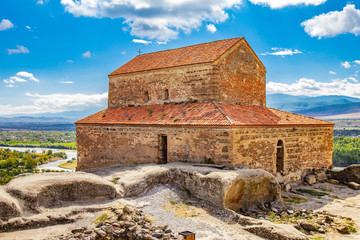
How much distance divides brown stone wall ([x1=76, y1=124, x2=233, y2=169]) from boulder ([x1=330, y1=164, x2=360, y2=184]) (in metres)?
9.23

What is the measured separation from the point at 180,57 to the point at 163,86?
7.38ft

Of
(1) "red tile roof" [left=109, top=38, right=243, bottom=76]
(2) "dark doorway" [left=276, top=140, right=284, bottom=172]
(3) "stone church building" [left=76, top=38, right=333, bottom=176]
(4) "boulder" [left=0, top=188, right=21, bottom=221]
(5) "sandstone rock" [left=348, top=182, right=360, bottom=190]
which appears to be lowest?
(5) "sandstone rock" [left=348, top=182, right=360, bottom=190]

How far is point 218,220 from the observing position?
1028cm

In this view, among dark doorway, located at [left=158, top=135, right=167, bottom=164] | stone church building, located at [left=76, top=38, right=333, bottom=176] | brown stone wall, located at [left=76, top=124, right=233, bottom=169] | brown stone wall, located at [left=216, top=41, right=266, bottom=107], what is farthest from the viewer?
brown stone wall, located at [left=216, top=41, right=266, bottom=107]

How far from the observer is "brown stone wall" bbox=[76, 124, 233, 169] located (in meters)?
14.4

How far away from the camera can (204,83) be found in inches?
691

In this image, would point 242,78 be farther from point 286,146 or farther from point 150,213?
point 150,213

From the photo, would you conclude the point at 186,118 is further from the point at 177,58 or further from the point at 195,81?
the point at 177,58

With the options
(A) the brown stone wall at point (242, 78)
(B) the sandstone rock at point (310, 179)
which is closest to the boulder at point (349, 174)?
(B) the sandstone rock at point (310, 179)

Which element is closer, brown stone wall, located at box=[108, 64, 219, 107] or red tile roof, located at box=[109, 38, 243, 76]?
brown stone wall, located at box=[108, 64, 219, 107]

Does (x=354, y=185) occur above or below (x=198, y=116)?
below

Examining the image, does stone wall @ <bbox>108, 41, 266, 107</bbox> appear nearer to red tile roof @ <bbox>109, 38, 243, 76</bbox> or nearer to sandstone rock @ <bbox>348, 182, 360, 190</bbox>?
red tile roof @ <bbox>109, 38, 243, 76</bbox>

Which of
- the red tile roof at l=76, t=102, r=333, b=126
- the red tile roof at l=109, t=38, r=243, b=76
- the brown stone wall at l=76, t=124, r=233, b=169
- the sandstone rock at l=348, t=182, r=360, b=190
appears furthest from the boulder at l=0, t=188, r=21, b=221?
the sandstone rock at l=348, t=182, r=360, b=190

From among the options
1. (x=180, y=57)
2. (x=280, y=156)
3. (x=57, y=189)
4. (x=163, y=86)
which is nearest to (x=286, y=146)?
(x=280, y=156)
